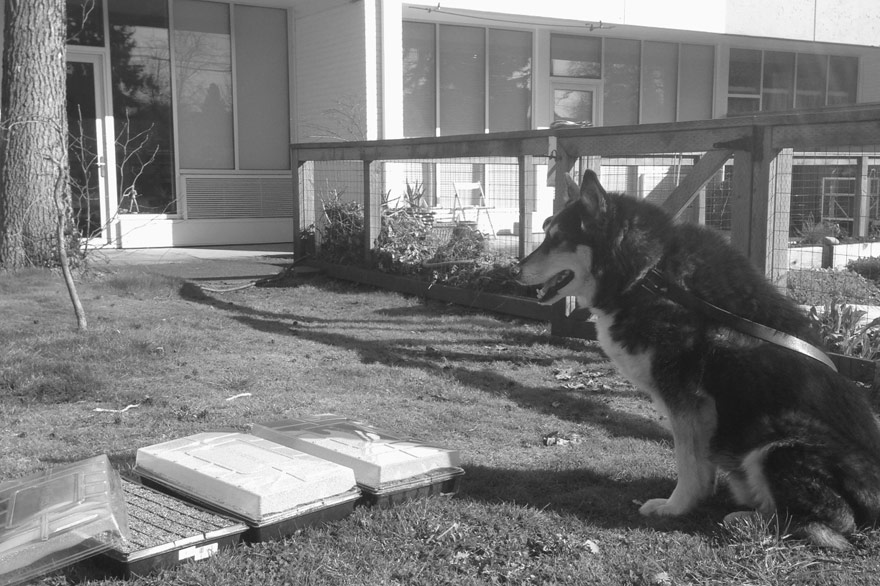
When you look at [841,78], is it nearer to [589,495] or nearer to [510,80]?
[510,80]

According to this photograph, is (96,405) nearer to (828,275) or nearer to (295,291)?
(295,291)

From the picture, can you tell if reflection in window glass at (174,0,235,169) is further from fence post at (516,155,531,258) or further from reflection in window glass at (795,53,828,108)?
reflection in window glass at (795,53,828,108)

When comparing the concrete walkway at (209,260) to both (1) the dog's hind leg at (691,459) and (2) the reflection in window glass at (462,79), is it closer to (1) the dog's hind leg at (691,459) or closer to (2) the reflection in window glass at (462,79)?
(2) the reflection in window glass at (462,79)

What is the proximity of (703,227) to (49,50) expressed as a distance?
934 centimetres

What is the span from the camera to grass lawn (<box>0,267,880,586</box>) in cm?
351

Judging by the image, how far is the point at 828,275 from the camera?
31.3 feet

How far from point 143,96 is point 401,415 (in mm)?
11072

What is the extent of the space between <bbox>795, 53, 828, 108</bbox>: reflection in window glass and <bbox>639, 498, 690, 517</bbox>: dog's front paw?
837 inches

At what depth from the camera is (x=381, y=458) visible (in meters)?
4.10

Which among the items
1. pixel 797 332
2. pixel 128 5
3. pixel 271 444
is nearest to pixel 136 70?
pixel 128 5

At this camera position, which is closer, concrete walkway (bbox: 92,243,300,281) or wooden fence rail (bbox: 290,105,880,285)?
wooden fence rail (bbox: 290,105,880,285)

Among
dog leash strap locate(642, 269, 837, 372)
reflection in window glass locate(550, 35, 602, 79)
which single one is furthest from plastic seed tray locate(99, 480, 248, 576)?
reflection in window glass locate(550, 35, 602, 79)

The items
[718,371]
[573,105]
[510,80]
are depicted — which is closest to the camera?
[718,371]

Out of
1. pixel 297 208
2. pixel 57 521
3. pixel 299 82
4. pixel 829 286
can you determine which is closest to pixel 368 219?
pixel 297 208
